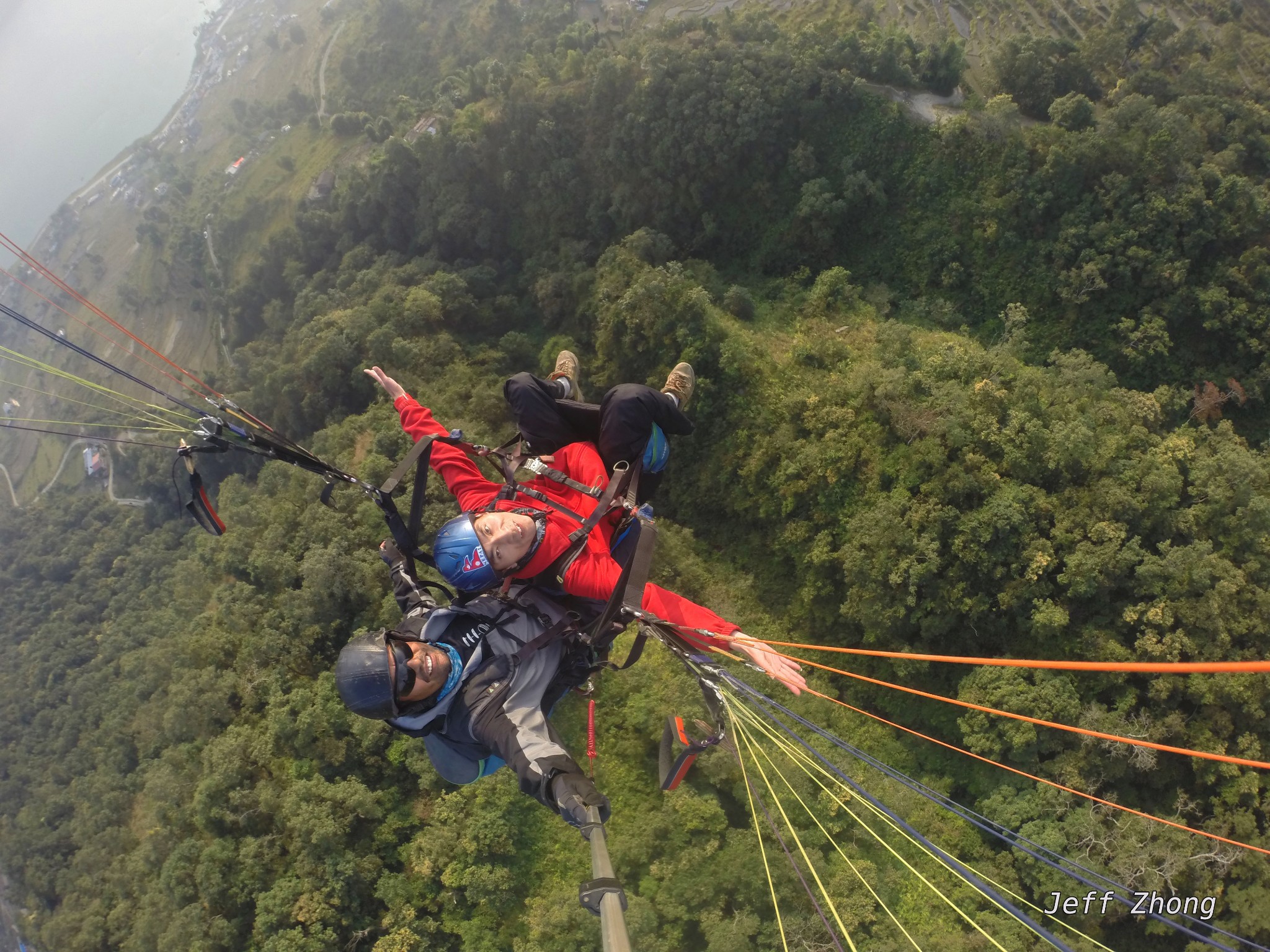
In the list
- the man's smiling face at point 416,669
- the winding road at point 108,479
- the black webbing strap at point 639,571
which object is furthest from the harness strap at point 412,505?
→ the winding road at point 108,479

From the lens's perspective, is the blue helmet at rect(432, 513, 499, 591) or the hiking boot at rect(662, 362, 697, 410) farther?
the hiking boot at rect(662, 362, 697, 410)

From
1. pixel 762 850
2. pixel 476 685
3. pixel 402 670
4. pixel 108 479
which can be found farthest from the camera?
pixel 108 479

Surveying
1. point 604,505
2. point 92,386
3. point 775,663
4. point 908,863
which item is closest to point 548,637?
point 604,505

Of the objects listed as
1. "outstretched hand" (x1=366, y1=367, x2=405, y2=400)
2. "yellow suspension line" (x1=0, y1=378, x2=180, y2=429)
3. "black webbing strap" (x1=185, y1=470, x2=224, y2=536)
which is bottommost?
"outstretched hand" (x1=366, y1=367, x2=405, y2=400)

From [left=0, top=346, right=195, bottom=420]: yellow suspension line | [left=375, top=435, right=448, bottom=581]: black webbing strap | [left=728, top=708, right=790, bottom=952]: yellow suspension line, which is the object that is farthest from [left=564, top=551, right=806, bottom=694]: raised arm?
[left=728, top=708, right=790, bottom=952]: yellow suspension line

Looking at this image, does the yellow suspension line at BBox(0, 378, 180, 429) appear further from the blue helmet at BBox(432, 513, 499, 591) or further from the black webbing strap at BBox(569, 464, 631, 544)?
the black webbing strap at BBox(569, 464, 631, 544)

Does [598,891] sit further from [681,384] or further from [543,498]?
[681,384]
